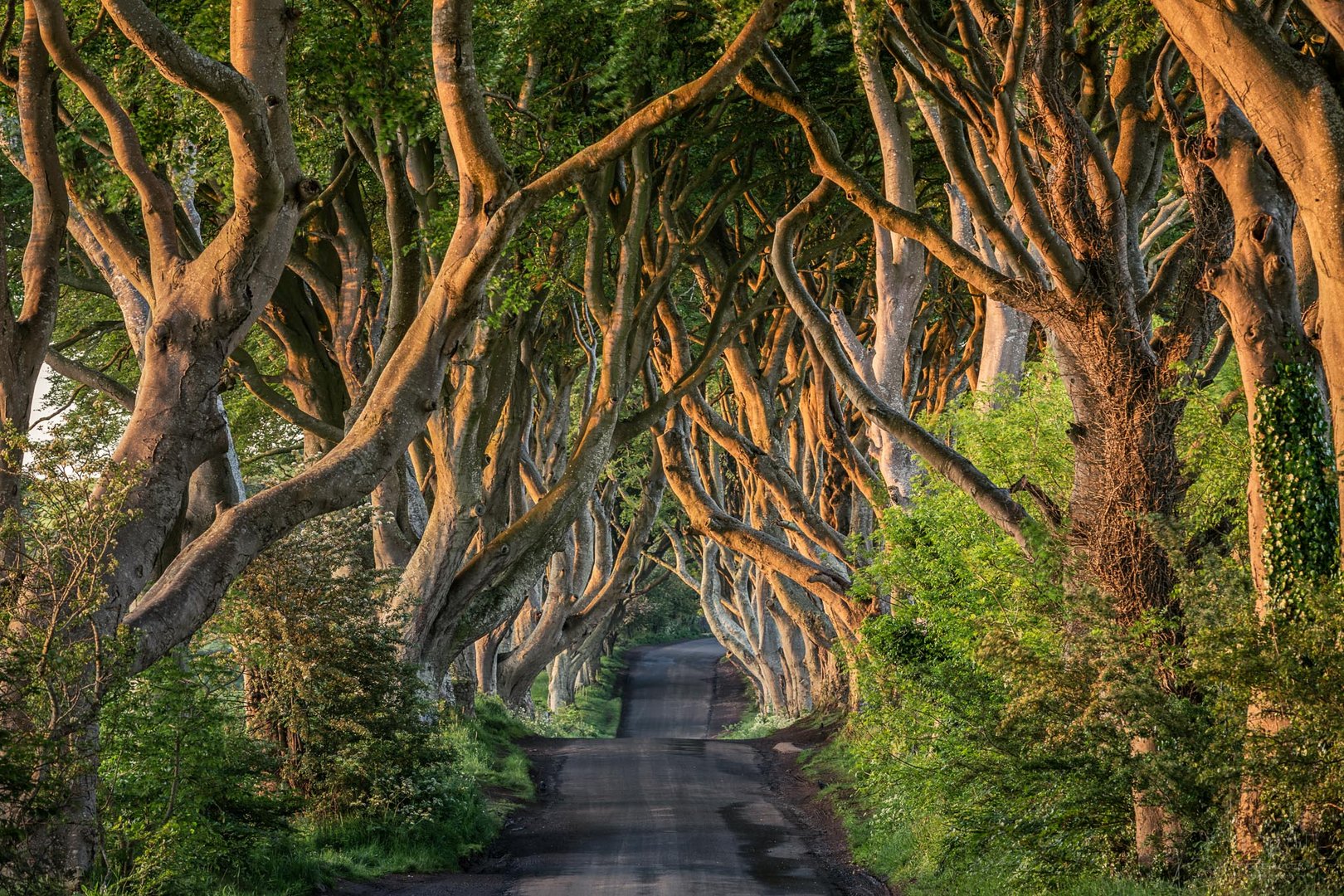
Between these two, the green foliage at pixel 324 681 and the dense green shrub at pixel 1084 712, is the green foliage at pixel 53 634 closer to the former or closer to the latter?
the green foliage at pixel 324 681

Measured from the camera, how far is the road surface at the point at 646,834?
11.7m

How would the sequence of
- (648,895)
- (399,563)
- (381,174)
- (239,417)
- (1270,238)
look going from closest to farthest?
(1270,238)
(648,895)
(381,174)
(399,563)
(239,417)

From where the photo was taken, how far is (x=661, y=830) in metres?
15.1

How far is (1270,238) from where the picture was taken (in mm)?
9484

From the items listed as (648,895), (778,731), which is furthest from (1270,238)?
(778,731)

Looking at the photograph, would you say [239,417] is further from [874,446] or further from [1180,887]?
[1180,887]

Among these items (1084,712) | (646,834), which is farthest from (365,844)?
(1084,712)

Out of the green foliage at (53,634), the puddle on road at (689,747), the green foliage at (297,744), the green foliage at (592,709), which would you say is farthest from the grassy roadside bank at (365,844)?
the green foliage at (592,709)

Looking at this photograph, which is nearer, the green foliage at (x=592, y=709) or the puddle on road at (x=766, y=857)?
the puddle on road at (x=766, y=857)

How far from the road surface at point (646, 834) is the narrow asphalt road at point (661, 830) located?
0.02m

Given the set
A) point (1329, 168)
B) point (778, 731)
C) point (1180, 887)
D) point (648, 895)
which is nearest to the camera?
point (1329, 168)

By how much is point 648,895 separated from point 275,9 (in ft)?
25.1

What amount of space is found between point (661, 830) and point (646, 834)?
14.0 inches

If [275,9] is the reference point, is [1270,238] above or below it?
below
